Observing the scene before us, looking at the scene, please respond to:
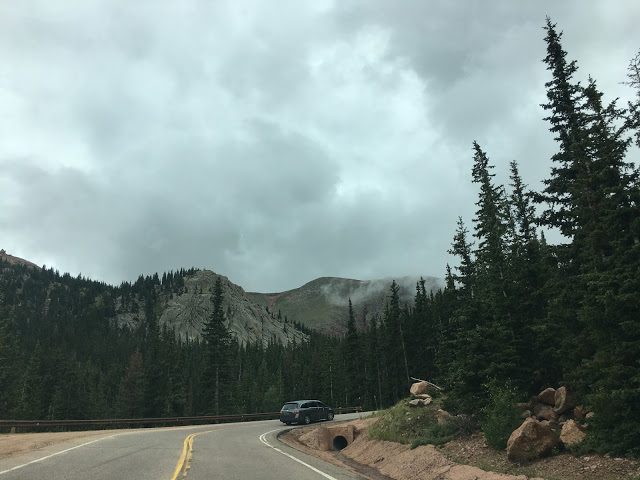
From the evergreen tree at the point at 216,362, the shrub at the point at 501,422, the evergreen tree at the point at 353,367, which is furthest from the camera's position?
the evergreen tree at the point at 353,367

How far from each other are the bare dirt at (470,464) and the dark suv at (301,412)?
13692 millimetres

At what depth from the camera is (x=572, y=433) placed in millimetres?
11664

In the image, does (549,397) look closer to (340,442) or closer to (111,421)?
(340,442)

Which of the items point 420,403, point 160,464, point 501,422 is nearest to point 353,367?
point 420,403

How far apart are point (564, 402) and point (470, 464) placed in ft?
16.6

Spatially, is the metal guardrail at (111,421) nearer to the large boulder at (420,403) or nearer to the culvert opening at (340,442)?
the culvert opening at (340,442)

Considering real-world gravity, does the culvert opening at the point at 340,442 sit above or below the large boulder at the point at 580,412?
below

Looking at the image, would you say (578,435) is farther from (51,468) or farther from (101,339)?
→ (101,339)

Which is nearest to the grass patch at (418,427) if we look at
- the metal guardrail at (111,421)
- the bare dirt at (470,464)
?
the bare dirt at (470,464)

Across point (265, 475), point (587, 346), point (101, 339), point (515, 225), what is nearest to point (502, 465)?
point (587, 346)

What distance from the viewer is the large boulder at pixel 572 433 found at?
11.4m

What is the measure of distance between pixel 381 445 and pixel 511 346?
299 inches

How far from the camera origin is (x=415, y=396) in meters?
25.4

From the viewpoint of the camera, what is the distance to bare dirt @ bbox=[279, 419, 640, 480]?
980cm
